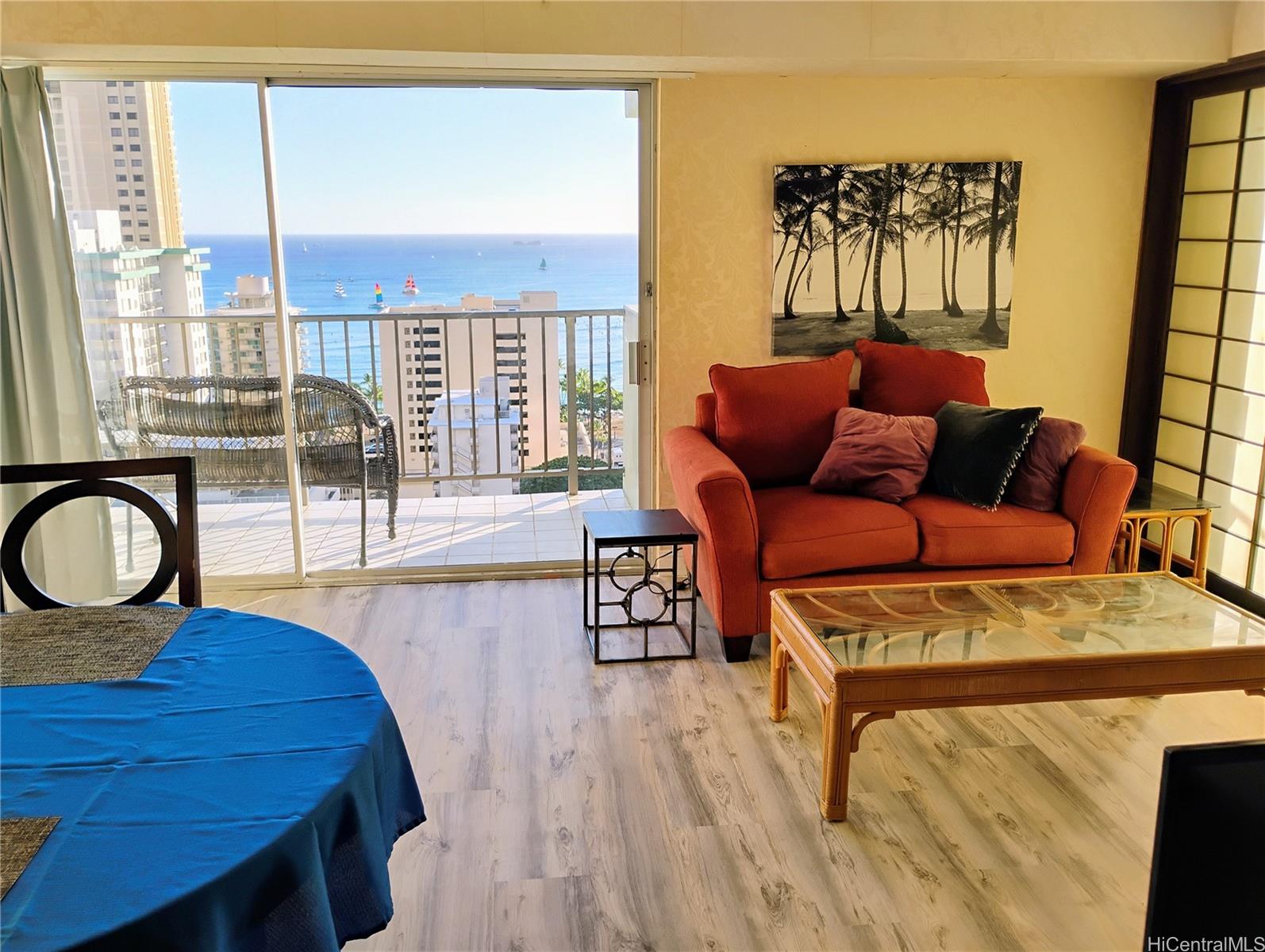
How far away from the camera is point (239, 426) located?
14.1ft

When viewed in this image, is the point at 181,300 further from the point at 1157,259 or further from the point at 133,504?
the point at 1157,259

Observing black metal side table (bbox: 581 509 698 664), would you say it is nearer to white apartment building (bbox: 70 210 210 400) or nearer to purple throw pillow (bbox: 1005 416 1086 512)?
purple throw pillow (bbox: 1005 416 1086 512)

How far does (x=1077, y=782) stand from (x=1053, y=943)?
73 cm

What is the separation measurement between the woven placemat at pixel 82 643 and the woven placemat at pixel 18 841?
392 mm

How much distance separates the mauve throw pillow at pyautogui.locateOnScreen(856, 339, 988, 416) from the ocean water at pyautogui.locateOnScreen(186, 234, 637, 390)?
1072 mm

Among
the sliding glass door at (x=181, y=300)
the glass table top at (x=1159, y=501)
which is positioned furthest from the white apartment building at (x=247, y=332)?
the glass table top at (x=1159, y=501)

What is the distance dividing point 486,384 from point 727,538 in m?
2.20

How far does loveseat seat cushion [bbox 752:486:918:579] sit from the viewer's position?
3471 mm

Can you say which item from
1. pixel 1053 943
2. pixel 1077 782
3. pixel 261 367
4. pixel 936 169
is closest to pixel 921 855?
pixel 1053 943

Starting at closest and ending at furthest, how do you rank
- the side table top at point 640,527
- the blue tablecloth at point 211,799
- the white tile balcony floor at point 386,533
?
the blue tablecloth at point 211,799
the side table top at point 640,527
the white tile balcony floor at point 386,533

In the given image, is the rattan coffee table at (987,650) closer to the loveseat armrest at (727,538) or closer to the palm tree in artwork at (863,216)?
the loveseat armrest at (727,538)

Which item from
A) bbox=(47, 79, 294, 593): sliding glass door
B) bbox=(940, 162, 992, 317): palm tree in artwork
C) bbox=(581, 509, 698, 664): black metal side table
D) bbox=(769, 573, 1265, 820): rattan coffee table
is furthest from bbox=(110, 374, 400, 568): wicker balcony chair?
bbox=(940, 162, 992, 317): palm tree in artwork

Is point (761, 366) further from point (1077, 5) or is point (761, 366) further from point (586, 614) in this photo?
point (1077, 5)

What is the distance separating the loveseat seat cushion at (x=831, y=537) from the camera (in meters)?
3.47
